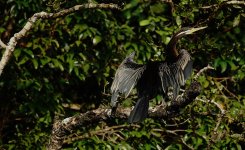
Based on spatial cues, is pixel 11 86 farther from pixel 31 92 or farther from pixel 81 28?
pixel 81 28

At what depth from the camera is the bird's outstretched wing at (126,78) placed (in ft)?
8.12

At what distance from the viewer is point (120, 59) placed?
3484 mm

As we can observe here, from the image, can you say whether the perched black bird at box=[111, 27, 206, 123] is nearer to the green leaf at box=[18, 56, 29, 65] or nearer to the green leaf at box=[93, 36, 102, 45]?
the green leaf at box=[93, 36, 102, 45]

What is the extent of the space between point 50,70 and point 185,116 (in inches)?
39.1

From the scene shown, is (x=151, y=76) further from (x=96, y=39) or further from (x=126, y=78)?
(x=96, y=39)

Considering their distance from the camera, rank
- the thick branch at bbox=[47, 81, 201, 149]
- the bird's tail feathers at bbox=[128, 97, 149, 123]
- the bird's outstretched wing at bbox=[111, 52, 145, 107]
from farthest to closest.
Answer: the bird's outstretched wing at bbox=[111, 52, 145, 107], the bird's tail feathers at bbox=[128, 97, 149, 123], the thick branch at bbox=[47, 81, 201, 149]

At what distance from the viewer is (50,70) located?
137 inches

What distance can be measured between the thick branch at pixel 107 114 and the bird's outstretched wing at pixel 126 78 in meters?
0.09

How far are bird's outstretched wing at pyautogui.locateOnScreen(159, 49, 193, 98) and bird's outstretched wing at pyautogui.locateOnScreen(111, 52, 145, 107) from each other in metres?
0.13

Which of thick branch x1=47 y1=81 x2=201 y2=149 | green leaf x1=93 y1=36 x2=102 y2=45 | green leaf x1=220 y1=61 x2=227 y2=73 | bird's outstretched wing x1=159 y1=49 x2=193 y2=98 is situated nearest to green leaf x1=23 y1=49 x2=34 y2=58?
green leaf x1=93 y1=36 x2=102 y2=45

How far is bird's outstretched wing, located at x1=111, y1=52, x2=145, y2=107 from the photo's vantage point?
2475mm

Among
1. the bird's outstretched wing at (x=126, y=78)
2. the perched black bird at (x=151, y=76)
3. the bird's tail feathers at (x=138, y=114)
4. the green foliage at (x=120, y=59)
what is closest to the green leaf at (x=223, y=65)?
the green foliage at (x=120, y=59)

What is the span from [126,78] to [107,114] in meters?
0.35

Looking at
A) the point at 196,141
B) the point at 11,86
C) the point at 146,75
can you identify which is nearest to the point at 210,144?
the point at 196,141
